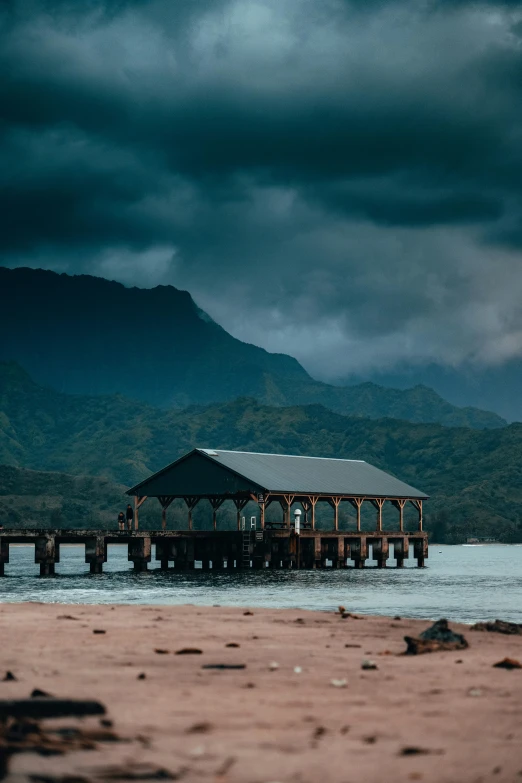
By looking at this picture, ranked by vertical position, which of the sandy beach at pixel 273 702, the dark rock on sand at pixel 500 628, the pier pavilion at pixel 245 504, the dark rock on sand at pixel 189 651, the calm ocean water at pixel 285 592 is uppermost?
the pier pavilion at pixel 245 504

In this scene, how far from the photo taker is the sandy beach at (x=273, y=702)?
804 centimetres

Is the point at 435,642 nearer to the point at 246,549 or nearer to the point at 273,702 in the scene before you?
the point at 273,702

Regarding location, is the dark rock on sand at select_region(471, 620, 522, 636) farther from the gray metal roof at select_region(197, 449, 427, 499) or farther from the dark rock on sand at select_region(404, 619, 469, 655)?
the gray metal roof at select_region(197, 449, 427, 499)

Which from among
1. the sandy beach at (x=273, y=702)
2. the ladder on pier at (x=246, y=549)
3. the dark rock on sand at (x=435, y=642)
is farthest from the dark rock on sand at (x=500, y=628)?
the ladder on pier at (x=246, y=549)

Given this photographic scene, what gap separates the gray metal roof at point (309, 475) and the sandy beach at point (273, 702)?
55.6 meters

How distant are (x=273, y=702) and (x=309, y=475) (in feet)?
231

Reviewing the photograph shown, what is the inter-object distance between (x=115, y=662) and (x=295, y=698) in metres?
3.76

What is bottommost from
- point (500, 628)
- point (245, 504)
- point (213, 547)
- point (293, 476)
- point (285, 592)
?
point (285, 592)

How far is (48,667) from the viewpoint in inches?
524

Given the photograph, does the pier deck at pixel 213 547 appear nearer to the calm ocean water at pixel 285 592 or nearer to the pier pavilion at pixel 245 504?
the pier pavilion at pixel 245 504

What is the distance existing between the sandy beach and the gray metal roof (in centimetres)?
5557

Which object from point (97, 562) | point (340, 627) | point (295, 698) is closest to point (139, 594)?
point (97, 562)

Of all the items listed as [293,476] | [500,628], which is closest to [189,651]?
[500,628]

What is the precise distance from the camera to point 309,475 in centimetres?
8094
